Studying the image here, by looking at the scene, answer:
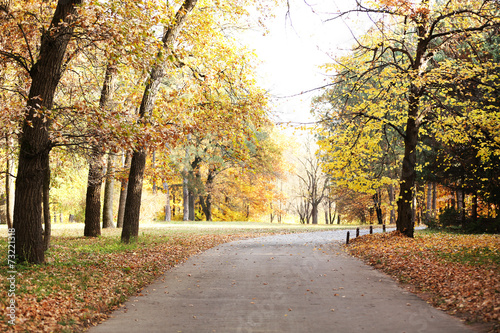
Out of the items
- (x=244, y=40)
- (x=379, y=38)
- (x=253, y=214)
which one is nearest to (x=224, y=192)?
(x=253, y=214)

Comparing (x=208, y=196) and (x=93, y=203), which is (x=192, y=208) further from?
(x=93, y=203)

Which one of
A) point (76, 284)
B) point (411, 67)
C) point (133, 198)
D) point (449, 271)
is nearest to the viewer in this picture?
point (76, 284)

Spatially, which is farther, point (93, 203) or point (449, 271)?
point (93, 203)

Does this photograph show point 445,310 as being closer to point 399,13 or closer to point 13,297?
point 13,297

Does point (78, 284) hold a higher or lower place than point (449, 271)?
lower

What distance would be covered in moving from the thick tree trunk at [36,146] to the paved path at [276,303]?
9.76ft

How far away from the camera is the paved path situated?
6.68 meters

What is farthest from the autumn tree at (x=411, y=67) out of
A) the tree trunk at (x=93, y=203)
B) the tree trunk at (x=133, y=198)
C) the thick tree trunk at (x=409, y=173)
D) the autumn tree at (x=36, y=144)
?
the tree trunk at (x=93, y=203)

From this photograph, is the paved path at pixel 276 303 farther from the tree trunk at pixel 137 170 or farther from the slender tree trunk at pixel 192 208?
the slender tree trunk at pixel 192 208

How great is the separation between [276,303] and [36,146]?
253 inches

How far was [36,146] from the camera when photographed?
958 centimetres

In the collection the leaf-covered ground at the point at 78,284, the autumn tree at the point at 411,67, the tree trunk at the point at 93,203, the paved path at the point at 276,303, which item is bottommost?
the paved path at the point at 276,303

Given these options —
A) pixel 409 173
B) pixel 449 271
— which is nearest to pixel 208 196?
pixel 409 173

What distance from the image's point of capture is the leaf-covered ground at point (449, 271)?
293 inches
